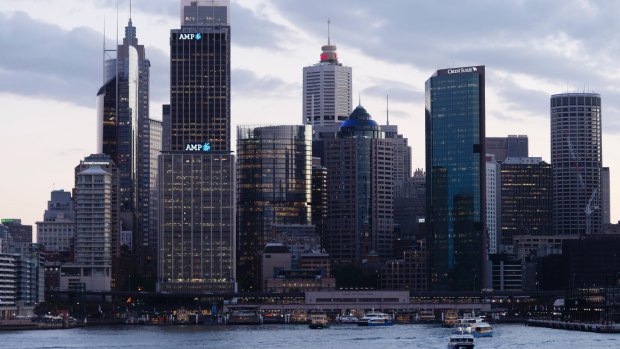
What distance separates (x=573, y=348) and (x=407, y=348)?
22124 mm

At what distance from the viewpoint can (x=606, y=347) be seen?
7633 inches

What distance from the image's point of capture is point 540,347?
199 meters

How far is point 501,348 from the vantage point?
19962 centimetres

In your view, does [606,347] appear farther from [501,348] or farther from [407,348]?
[407,348]

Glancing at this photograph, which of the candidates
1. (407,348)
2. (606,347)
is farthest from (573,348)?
(407,348)

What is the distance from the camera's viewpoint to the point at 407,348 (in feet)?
655

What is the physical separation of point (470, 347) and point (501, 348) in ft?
17.9

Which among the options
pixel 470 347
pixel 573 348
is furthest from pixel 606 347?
pixel 470 347

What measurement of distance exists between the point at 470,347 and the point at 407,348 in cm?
872

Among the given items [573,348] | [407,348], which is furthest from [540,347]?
[407,348]

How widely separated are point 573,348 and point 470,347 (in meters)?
13.6

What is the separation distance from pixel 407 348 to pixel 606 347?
26.4m

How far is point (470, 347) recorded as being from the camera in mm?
196625

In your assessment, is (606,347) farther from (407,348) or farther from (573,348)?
(407,348)
